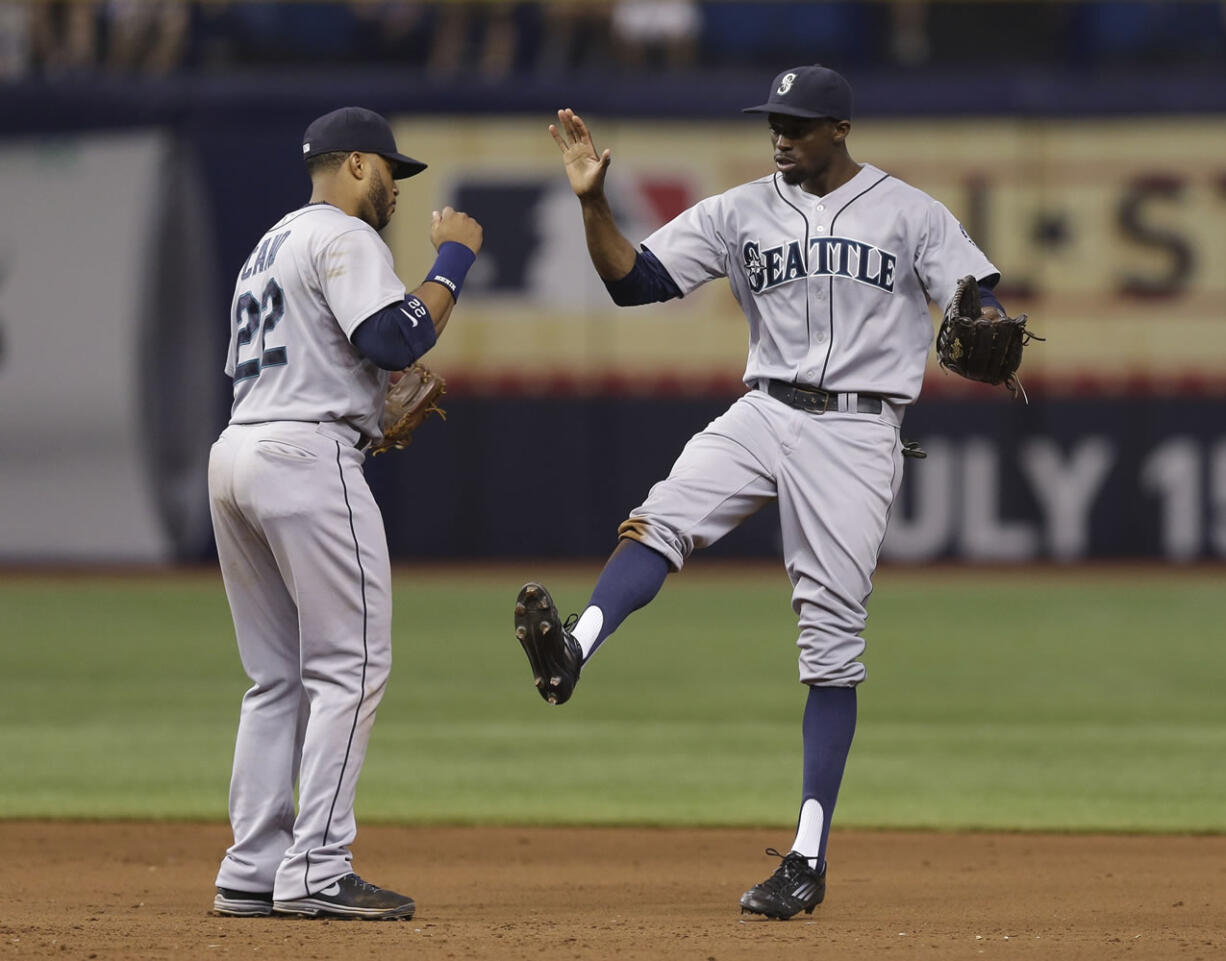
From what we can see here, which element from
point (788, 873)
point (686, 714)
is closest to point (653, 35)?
point (686, 714)

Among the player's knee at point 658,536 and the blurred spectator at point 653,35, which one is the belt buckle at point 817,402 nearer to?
the player's knee at point 658,536

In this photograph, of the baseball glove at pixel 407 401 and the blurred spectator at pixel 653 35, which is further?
the blurred spectator at pixel 653 35

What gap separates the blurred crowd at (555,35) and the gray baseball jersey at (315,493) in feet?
36.7

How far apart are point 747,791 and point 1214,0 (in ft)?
35.3

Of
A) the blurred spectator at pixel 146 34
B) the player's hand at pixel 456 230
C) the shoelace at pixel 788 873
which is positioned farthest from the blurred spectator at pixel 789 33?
the shoelace at pixel 788 873

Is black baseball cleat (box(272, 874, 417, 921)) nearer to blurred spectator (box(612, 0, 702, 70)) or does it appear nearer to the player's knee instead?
the player's knee

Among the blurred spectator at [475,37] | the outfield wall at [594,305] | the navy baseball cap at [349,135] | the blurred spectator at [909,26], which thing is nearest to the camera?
the navy baseball cap at [349,135]

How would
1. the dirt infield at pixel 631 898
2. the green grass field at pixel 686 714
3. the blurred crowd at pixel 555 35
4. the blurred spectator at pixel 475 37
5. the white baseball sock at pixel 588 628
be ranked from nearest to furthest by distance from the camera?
the dirt infield at pixel 631 898
the white baseball sock at pixel 588 628
the green grass field at pixel 686 714
the blurred crowd at pixel 555 35
the blurred spectator at pixel 475 37

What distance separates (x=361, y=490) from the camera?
4.85 metres

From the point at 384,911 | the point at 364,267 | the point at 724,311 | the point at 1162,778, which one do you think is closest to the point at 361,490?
the point at 364,267

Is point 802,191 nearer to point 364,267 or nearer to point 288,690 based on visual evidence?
point 364,267

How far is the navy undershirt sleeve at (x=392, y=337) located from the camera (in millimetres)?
4656

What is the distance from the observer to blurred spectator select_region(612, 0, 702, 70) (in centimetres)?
Answer: 1608

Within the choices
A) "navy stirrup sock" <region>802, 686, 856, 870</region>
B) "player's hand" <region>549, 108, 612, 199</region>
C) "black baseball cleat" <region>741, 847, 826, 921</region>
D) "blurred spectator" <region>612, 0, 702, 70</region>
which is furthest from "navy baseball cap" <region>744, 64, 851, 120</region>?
"blurred spectator" <region>612, 0, 702, 70</region>
